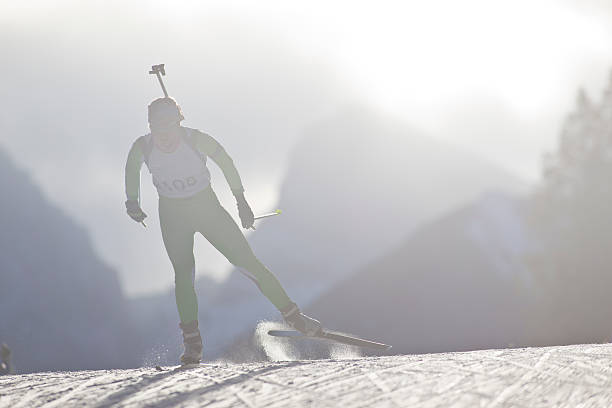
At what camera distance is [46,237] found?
11631 centimetres

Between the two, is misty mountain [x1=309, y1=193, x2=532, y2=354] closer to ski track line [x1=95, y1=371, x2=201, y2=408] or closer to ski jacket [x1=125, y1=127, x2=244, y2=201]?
ski jacket [x1=125, y1=127, x2=244, y2=201]

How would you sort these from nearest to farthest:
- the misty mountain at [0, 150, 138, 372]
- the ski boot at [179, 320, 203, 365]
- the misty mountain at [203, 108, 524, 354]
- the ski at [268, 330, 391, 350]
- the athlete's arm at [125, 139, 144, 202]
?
1. the ski boot at [179, 320, 203, 365]
2. the athlete's arm at [125, 139, 144, 202]
3. the ski at [268, 330, 391, 350]
4. the misty mountain at [0, 150, 138, 372]
5. the misty mountain at [203, 108, 524, 354]

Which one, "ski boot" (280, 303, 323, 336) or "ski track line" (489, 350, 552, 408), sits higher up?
"ski boot" (280, 303, 323, 336)

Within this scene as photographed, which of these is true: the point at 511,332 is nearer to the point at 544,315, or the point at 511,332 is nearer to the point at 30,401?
the point at 544,315

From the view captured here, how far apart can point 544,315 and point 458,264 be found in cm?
5321

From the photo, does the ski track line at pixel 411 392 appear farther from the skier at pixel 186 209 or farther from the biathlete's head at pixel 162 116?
the biathlete's head at pixel 162 116

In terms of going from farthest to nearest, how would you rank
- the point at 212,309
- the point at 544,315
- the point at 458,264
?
the point at 212,309 < the point at 458,264 < the point at 544,315

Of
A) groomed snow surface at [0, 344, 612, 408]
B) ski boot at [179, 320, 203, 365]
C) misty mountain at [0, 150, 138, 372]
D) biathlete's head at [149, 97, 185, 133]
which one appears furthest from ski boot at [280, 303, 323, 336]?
misty mountain at [0, 150, 138, 372]

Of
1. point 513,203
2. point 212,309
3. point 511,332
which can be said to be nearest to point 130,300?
point 212,309

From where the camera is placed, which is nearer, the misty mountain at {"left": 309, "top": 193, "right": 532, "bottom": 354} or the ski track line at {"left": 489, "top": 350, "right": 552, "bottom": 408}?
the ski track line at {"left": 489, "top": 350, "right": 552, "bottom": 408}

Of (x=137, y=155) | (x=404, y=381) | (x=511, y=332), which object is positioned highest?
(x=511, y=332)

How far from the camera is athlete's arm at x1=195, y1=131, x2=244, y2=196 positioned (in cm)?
563

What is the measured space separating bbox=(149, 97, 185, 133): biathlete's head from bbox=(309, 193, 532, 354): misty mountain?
5580cm

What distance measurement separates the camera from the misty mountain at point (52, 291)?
98812 mm
